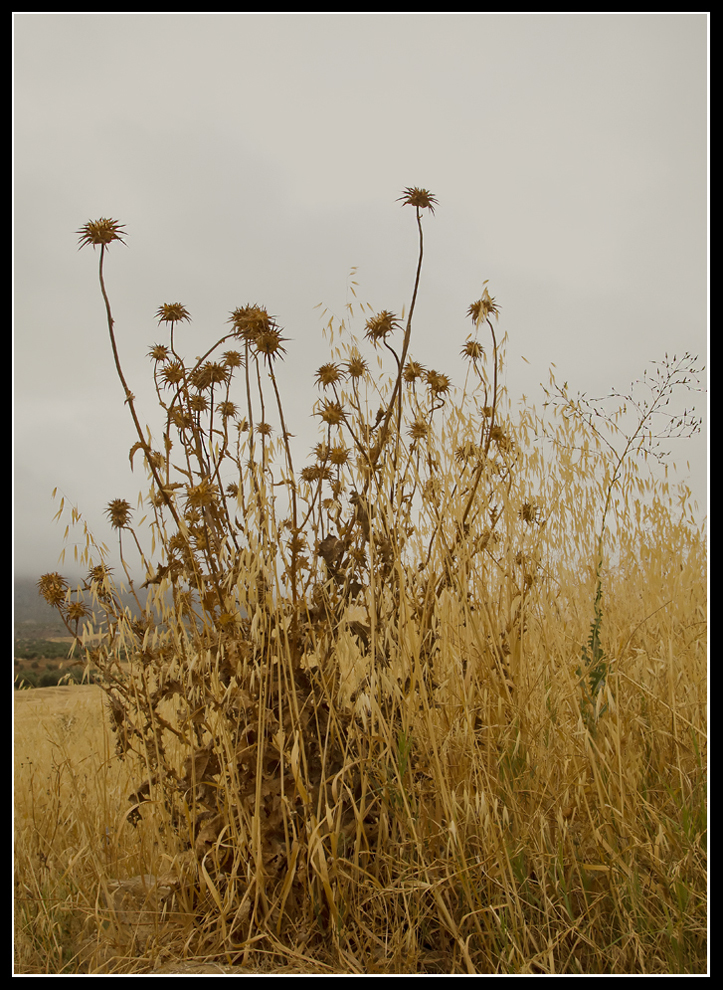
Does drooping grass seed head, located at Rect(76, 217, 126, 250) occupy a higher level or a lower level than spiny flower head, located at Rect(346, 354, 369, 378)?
higher

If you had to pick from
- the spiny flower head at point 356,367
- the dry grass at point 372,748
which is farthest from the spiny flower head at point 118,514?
the spiny flower head at point 356,367

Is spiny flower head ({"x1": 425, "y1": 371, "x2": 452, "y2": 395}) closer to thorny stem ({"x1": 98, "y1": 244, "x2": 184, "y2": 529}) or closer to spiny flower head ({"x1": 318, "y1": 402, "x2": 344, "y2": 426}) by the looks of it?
spiny flower head ({"x1": 318, "y1": 402, "x2": 344, "y2": 426})

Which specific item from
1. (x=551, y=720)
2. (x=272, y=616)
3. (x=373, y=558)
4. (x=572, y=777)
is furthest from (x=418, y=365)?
(x=572, y=777)

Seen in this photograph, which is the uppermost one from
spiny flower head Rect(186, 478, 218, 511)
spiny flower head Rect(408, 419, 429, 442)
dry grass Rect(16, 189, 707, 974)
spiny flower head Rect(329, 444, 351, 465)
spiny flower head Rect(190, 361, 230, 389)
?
spiny flower head Rect(190, 361, 230, 389)

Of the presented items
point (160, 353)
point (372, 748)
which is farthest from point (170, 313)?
point (372, 748)

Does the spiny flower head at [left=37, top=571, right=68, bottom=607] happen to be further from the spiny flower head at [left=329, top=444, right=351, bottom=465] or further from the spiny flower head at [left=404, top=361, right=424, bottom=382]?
the spiny flower head at [left=404, top=361, right=424, bottom=382]

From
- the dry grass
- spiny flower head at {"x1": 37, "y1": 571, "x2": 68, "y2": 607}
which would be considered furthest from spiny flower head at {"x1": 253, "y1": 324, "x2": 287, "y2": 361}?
spiny flower head at {"x1": 37, "y1": 571, "x2": 68, "y2": 607}

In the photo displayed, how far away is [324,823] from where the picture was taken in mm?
1821

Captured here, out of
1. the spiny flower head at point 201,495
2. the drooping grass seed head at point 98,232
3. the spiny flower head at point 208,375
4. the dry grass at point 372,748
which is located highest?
the drooping grass seed head at point 98,232

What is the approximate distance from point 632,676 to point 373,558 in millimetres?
1161

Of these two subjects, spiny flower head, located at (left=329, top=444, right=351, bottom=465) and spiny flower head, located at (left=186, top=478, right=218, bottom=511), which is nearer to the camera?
spiny flower head, located at (left=186, top=478, right=218, bottom=511)

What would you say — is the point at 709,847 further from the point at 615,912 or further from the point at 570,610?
the point at 570,610

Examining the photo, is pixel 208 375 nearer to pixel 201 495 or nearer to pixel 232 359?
pixel 232 359

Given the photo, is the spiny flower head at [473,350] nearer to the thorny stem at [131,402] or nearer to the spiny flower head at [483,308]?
the spiny flower head at [483,308]
